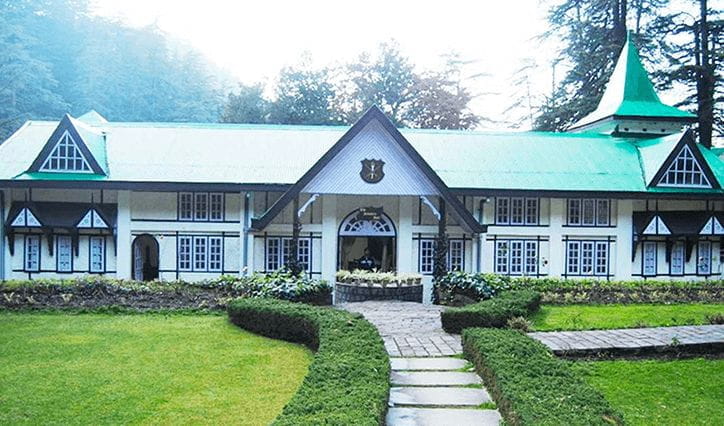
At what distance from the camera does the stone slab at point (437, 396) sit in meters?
8.29

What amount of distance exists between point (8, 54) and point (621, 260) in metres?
43.5

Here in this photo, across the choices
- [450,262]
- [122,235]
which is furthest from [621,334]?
[122,235]

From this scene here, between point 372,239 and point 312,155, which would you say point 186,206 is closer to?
point 312,155

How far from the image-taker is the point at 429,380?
948 cm

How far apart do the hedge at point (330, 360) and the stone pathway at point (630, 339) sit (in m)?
3.38

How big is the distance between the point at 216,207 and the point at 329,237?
4170 millimetres

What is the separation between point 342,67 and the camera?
47.6 metres

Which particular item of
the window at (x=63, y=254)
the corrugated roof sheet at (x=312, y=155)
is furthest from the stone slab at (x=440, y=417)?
the window at (x=63, y=254)

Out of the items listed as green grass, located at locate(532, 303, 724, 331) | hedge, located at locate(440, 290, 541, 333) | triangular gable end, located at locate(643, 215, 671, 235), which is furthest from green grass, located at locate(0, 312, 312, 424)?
triangular gable end, located at locate(643, 215, 671, 235)

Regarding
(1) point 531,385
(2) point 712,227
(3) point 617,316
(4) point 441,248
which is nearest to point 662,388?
(1) point 531,385

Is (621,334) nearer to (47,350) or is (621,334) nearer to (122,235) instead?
(47,350)

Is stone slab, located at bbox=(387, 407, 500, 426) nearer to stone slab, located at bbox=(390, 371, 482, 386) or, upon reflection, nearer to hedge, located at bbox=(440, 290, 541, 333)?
stone slab, located at bbox=(390, 371, 482, 386)

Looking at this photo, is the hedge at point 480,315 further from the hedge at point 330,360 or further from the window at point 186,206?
the window at point 186,206

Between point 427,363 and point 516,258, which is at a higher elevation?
point 516,258
